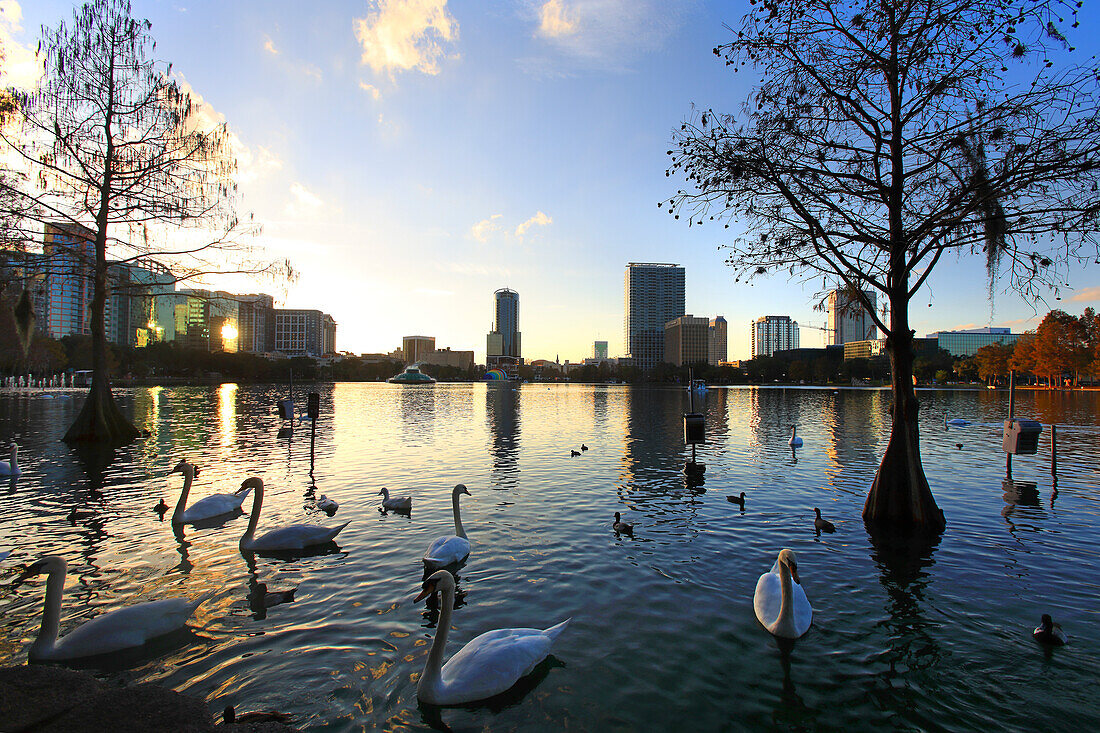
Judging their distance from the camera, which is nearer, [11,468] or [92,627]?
[92,627]

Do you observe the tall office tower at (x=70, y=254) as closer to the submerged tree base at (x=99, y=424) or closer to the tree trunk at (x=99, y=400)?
the tree trunk at (x=99, y=400)

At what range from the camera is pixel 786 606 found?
6414 mm

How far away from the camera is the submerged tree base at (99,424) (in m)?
21.2

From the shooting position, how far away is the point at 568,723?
4.76 meters

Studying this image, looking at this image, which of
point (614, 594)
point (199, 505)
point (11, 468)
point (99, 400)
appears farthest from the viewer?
point (99, 400)

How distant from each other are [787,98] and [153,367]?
15710 cm

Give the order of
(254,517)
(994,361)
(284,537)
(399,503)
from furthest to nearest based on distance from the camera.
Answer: (994,361) → (399,503) → (254,517) → (284,537)

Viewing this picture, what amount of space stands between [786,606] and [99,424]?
26.2 meters

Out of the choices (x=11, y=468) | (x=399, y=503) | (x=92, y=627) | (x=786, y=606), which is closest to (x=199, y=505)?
(x=399, y=503)

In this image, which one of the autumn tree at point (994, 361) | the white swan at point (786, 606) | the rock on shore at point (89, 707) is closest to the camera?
the rock on shore at point (89, 707)

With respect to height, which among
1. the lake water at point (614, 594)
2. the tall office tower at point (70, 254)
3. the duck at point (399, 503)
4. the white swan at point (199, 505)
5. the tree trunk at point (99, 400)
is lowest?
the lake water at point (614, 594)

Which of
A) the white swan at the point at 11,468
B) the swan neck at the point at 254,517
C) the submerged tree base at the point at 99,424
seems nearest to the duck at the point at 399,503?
the swan neck at the point at 254,517

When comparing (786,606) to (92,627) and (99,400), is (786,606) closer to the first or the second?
(92,627)

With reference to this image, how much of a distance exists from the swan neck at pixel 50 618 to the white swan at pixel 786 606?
808 cm
